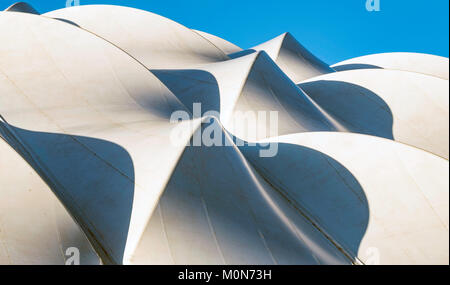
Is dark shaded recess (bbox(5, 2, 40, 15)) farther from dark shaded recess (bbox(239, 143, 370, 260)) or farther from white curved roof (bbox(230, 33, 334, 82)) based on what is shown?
dark shaded recess (bbox(239, 143, 370, 260))

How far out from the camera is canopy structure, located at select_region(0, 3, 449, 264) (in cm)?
1158

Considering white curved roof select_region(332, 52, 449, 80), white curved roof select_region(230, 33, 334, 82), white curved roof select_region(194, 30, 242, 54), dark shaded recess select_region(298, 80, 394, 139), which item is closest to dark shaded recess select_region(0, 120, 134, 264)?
dark shaded recess select_region(298, 80, 394, 139)

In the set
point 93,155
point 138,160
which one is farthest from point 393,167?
point 93,155

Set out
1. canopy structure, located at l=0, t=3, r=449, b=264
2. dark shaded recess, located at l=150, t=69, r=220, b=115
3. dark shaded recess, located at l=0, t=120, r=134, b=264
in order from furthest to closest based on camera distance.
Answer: dark shaded recess, located at l=150, t=69, r=220, b=115 → dark shaded recess, located at l=0, t=120, r=134, b=264 → canopy structure, located at l=0, t=3, r=449, b=264

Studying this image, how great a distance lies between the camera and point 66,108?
54.3ft

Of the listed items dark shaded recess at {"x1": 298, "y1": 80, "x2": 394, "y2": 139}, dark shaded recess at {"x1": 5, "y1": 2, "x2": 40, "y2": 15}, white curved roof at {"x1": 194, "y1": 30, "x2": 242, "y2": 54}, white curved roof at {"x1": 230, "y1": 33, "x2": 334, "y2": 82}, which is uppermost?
dark shaded recess at {"x1": 5, "y1": 2, "x2": 40, "y2": 15}

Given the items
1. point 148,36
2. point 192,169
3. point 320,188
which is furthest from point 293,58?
point 192,169

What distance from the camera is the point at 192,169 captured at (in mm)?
12961

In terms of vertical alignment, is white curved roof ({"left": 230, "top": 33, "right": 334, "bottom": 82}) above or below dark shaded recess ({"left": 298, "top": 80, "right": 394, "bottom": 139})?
above

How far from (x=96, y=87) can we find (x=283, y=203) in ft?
30.3

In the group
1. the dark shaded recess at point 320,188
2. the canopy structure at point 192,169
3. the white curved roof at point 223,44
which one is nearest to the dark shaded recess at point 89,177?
the canopy structure at point 192,169

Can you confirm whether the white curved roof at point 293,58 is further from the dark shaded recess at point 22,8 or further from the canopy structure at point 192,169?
the dark shaded recess at point 22,8

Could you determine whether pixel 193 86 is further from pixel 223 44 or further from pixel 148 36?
pixel 223 44

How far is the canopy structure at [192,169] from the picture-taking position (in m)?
11.6
